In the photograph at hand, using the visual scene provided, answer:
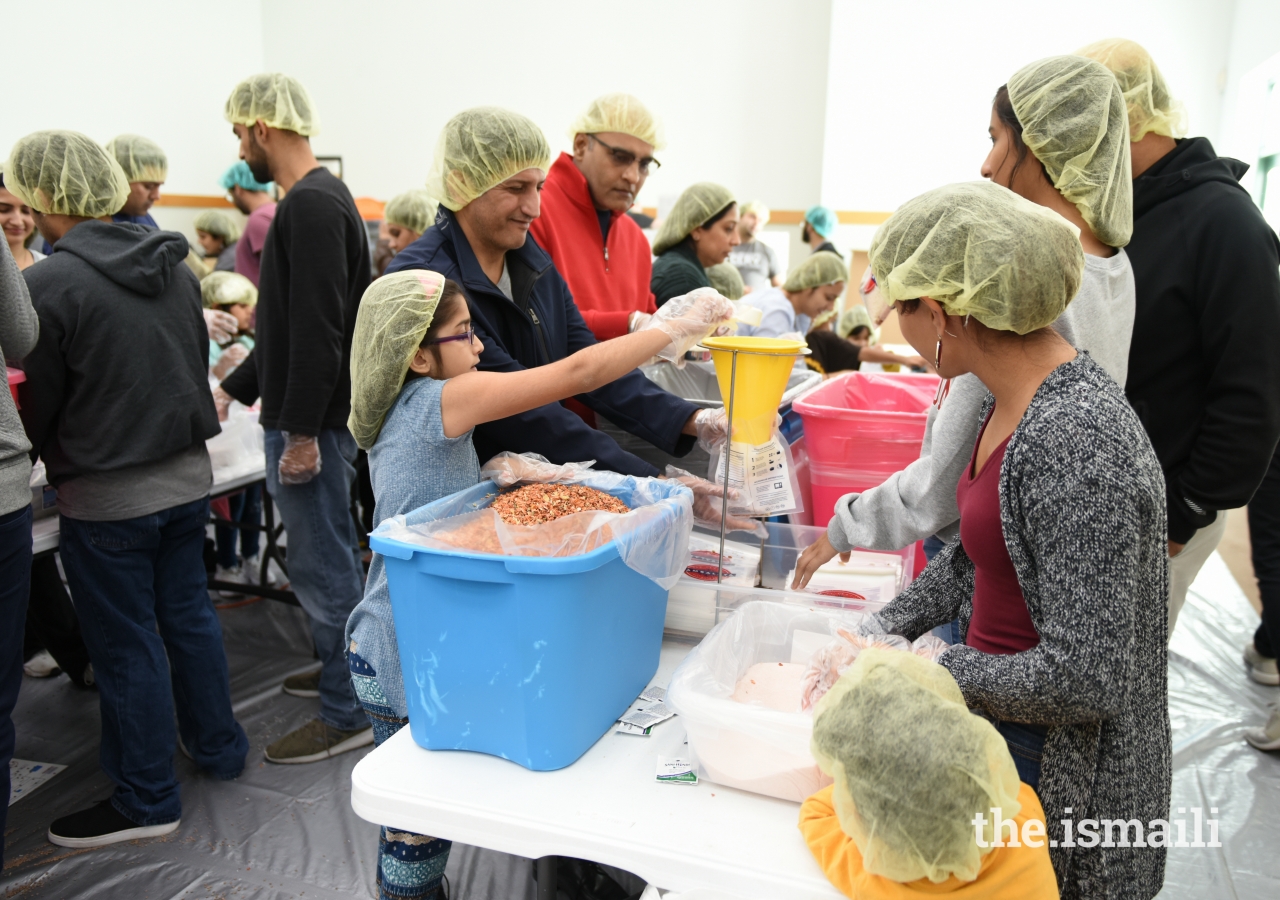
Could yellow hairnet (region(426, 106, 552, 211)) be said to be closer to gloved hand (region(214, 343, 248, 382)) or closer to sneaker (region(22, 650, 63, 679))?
gloved hand (region(214, 343, 248, 382))

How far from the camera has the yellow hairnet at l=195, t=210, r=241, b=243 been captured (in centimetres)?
535

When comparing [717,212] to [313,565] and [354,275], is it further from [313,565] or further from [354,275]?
[313,565]

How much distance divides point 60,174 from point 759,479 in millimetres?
1866

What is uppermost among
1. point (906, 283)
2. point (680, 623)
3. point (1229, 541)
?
point (906, 283)

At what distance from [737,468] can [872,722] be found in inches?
27.3

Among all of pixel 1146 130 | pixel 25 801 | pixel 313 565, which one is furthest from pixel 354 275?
pixel 1146 130

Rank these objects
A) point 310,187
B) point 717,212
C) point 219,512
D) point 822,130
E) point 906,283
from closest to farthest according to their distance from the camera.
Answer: point 906,283 < point 310,187 < point 717,212 < point 219,512 < point 822,130

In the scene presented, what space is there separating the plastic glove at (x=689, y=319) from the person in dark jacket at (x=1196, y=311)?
31.9 inches

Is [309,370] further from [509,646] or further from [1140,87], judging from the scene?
[1140,87]

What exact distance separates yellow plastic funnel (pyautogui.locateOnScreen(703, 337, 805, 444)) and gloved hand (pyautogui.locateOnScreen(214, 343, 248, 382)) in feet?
8.33

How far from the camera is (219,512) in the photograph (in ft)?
13.5

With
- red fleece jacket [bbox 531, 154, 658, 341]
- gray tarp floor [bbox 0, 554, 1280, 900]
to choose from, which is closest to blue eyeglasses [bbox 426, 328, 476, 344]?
red fleece jacket [bbox 531, 154, 658, 341]

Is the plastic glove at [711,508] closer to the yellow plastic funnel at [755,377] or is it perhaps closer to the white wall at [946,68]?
the yellow plastic funnel at [755,377]

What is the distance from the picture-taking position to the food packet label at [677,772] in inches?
40.2
